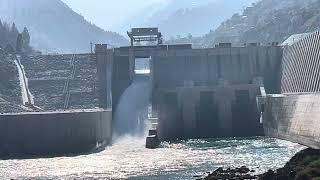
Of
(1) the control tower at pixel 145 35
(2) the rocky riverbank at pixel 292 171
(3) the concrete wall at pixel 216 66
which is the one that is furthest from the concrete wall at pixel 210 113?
(2) the rocky riverbank at pixel 292 171

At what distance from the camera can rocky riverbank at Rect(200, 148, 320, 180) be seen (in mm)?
33281

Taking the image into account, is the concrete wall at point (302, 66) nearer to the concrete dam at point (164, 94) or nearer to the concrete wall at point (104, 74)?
the concrete dam at point (164, 94)

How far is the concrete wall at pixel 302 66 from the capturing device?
5916 cm

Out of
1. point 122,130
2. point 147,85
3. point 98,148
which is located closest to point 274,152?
point 98,148

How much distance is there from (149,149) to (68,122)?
7.41 m

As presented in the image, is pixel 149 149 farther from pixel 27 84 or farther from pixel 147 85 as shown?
pixel 27 84

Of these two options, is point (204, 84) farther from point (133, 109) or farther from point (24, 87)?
point (24, 87)

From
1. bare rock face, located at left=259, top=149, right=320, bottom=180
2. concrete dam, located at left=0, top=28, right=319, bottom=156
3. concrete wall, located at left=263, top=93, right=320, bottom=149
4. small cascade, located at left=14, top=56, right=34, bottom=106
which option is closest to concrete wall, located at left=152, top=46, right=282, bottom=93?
concrete dam, located at left=0, top=28, right=319, bottom=156

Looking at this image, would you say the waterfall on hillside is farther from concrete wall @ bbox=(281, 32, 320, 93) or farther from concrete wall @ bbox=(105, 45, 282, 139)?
concrete wall @ bbox=(281, 32, 320, 93)

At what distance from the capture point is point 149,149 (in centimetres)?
5659

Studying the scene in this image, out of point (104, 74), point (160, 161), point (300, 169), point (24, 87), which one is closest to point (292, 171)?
point (300, 169)

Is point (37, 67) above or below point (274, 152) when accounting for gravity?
above

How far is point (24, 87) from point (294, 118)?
38.4 meters

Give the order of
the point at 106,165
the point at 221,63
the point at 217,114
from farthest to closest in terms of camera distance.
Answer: the point at 221,63 → the point at 217,114 → the point at 106,165
